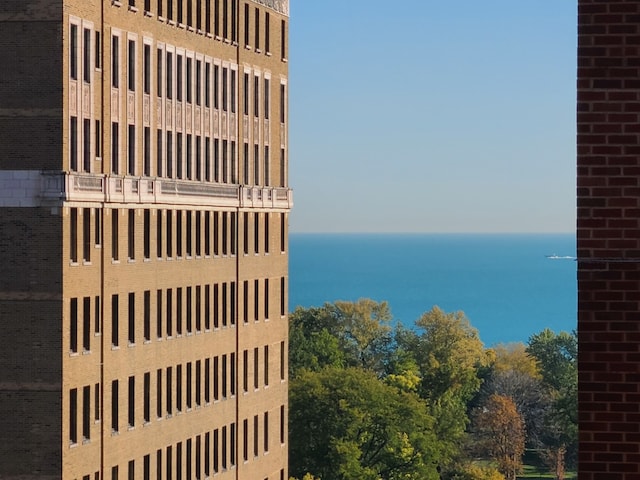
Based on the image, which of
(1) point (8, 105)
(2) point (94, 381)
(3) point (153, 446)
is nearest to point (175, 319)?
(3) point (153, 446)

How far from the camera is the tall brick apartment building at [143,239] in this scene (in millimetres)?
60031

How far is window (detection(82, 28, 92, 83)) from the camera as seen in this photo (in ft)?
205

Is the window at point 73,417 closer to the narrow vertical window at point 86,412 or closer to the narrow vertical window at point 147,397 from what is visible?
the narrow vertical window at point 86,412

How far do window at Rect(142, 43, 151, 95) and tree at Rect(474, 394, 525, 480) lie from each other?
72.6 meters

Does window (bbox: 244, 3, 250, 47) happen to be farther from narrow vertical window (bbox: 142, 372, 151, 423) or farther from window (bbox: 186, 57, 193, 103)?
narrow vertical window (bbox: 142, 372, 151, 423)

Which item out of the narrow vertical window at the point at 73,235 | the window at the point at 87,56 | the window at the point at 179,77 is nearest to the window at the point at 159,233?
the window at the point at 179,77

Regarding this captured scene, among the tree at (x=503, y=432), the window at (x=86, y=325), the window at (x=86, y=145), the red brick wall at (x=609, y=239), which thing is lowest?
the tree at (x=503, y=432)

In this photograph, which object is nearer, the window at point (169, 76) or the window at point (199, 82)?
the window at point (169, 76)

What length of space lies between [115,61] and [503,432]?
8070 cm

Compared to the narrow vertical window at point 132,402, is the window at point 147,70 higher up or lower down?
higher up

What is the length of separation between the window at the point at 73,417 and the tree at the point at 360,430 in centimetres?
5682

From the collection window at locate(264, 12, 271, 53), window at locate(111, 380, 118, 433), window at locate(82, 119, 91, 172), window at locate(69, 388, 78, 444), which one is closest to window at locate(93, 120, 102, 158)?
window at locate(82, 119, 91, 172)

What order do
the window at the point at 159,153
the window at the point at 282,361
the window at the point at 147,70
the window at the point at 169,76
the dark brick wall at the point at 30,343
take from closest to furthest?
the dark brick wall at the point at 30,343, the window at the point at 147,70, the window at the point at 159,153, the window at the point at 169,76, the window at the point at 282,361

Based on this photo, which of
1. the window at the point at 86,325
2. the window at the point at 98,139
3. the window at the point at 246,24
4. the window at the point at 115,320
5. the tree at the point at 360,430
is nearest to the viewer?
the window at the point at 86,325
